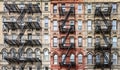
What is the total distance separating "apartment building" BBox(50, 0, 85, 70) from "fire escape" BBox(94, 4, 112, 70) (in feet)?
7.31

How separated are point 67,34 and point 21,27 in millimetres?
6987

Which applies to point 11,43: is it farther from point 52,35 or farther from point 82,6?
point 82,6

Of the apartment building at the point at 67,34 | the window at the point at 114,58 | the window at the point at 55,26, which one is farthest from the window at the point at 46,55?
the window at the point at 114,58

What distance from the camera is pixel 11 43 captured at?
188 ft

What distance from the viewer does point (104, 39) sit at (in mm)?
56688

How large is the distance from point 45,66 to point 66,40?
500 centimetres

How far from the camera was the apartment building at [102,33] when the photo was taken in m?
56.5

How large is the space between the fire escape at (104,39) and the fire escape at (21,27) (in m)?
8.62

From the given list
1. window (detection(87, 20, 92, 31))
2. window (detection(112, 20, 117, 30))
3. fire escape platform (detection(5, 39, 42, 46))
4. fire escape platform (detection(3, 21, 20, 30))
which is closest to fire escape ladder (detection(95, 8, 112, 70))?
window (detection(112, 20, 117, 30))

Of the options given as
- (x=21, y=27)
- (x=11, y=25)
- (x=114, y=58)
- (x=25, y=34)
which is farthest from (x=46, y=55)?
(x=114, y=58)

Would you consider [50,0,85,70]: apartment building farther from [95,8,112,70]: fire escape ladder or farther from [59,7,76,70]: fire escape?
[95,8,112,70]: fire escape ladder

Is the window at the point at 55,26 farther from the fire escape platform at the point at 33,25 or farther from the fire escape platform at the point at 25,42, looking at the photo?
the fire escape platform at the point at 25,42

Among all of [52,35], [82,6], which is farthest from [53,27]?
[82,6]

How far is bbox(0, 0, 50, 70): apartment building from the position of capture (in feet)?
187
